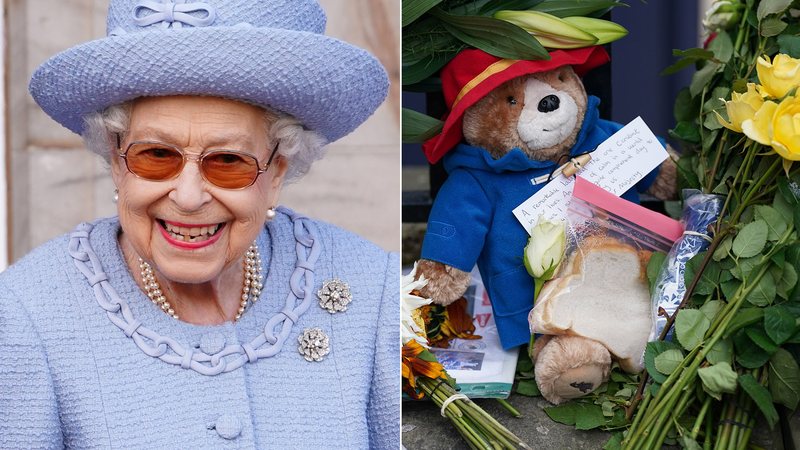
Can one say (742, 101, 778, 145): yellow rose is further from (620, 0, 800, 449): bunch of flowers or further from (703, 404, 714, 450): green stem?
(703, 404, 714, 450): green stem

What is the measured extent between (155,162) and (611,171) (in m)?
→ 1.26

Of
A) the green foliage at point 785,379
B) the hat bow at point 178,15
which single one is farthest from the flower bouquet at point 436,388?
the hat bow at point 178,15

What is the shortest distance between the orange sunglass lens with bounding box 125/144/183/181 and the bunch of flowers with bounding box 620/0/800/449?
1050mm

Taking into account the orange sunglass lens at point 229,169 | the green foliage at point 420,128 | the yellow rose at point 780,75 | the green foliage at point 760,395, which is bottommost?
the green foliage at point 760,395

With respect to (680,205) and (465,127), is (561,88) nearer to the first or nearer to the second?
(465,127)

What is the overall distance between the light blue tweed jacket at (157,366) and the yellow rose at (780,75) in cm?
91

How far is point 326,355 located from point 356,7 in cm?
107

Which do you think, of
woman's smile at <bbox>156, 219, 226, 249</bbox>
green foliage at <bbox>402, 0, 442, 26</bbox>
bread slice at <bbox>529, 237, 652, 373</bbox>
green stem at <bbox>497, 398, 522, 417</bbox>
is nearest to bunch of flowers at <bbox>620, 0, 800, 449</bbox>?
bread slice at <bbox>529, 237, 652, 373</bbox>

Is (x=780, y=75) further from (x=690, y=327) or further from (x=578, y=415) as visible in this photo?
(x=578, y=415)

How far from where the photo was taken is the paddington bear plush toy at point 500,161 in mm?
2275

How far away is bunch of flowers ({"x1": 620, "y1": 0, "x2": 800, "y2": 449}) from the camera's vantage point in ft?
6.03

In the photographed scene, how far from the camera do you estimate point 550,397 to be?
7.00 feet

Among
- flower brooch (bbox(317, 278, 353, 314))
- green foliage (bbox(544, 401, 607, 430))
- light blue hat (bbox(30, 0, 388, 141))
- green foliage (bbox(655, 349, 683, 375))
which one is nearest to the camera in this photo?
light blue hat (bbox(30, 0, 388, 141))

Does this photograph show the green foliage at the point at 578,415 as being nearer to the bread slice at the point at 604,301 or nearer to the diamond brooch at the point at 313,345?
the bread slice at the point at 604,301
